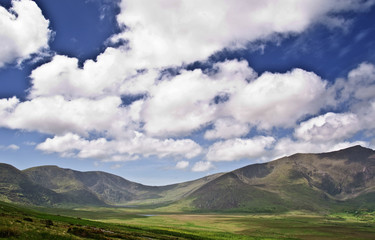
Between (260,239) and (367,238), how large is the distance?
199 ft

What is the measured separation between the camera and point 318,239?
125 metres

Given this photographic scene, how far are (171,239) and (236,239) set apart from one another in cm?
3825

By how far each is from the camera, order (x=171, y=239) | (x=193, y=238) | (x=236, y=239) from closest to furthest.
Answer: (x=171, y=239) < (x=193, y=238) < (x=236, y=239)

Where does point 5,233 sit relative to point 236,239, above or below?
above

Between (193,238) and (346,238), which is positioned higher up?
(193,238)

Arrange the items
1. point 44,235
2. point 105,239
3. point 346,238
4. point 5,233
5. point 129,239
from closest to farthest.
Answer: point 5,233
point 44,235
point 105,239
point 129,239
point 346,238

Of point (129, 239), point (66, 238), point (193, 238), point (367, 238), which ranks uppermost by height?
point (66, 238)

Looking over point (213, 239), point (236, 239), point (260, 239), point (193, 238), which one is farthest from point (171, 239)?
point (260, 239)

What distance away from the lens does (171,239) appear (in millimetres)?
83750

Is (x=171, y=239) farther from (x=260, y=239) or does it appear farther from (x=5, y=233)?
(x=5, y=233)

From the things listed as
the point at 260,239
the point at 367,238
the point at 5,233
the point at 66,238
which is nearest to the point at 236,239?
the point at 260,239

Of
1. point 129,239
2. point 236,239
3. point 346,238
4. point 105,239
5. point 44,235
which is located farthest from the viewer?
point 346,238

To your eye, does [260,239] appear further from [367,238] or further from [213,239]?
[367,238]

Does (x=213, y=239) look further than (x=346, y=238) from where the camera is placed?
No
